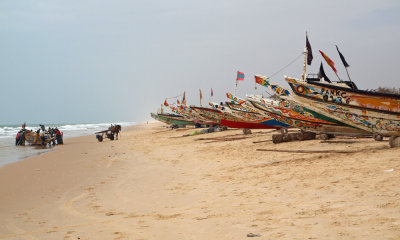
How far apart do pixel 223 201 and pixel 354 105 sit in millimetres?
6867

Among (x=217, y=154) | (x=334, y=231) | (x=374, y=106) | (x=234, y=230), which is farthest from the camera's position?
(x=217, y=154)

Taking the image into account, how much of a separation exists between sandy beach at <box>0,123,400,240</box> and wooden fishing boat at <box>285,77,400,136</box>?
0.85 m

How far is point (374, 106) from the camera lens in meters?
11.5

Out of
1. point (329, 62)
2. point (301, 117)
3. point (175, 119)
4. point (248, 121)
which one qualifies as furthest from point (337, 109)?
point (175, 119)

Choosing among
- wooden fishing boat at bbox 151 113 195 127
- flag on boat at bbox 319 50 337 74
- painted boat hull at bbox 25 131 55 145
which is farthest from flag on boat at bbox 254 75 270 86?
wooden fishing boat at bbox 151 113 195 127

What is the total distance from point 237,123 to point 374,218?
63.2 feet

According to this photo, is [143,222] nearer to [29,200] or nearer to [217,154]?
[29,200]

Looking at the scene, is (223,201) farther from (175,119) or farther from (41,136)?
(175,119)

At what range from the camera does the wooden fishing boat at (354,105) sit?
1123 centimetres

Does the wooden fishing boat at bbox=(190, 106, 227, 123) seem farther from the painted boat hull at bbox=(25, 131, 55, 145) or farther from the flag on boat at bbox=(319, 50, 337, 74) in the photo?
the flag on boat at bbox=(319, 50, 337, 74)

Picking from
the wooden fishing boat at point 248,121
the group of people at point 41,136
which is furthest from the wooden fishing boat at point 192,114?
the group of people at point 41,136

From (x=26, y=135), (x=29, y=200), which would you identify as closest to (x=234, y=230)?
(x=29, y=200)

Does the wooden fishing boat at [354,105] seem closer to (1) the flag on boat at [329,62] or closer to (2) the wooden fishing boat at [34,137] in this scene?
(1) the flag on boat at [329,62]

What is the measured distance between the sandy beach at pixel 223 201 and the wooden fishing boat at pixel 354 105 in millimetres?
851
